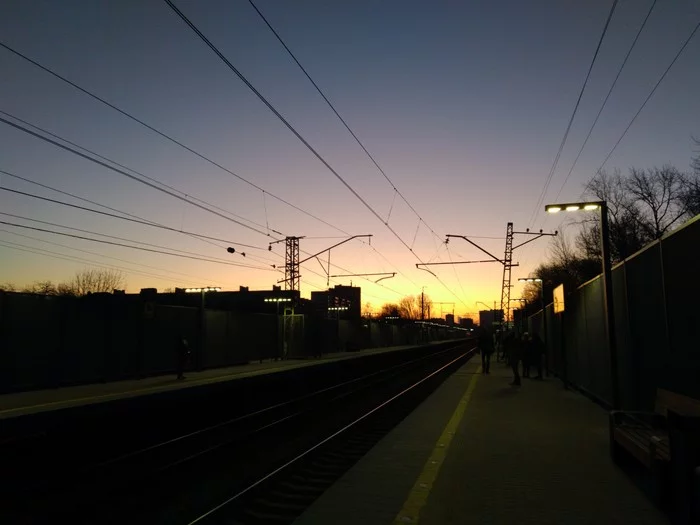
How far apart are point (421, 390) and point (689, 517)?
16.4 m

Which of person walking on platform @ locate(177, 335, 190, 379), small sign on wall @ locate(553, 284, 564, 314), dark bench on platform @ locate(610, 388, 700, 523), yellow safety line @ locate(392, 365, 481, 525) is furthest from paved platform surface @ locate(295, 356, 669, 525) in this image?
person walking on platform @ locate(177, 335, 190, 379)

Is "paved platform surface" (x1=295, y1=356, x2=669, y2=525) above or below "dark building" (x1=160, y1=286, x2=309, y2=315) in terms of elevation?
below

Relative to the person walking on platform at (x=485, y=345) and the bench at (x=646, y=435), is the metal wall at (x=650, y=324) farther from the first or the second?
the person walking on platform at (x=485, y=345)

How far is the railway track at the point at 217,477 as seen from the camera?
6234 mm

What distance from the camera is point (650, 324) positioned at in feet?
28.3

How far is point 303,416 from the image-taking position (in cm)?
1429

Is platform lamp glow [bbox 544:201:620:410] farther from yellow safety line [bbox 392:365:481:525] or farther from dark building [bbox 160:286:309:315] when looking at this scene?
dark building [bbox 160:286:309:315]

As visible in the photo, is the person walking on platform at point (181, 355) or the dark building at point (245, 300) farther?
the dark building at point (245, 300)

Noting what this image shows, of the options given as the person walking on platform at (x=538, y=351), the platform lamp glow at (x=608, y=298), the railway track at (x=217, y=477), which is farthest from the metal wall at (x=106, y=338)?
the platform lamp glow at (x=608, y=298)

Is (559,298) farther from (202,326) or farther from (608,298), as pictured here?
(202,326)

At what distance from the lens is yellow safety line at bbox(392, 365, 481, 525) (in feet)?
17.9

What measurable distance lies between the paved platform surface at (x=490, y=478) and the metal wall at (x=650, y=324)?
1199mm

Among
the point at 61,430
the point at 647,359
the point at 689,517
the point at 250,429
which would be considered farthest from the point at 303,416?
the point at 689,517

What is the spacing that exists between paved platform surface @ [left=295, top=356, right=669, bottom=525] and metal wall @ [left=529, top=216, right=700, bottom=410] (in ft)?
3.93
